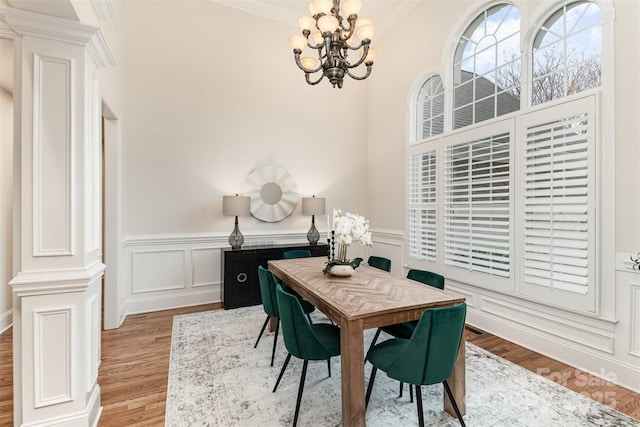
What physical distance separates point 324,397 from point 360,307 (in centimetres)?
90

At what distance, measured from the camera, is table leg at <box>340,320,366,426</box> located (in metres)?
1.70

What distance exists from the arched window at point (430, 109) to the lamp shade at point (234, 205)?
110 inches

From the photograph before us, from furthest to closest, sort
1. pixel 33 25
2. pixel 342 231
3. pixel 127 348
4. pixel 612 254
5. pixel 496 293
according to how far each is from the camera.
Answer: pixel 496 293
pixel 127 348
pixel 342 231
pixel 612 254
pixel 33 25

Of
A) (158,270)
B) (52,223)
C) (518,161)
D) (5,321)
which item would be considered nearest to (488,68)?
(518,161)

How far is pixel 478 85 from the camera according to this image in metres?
3.66

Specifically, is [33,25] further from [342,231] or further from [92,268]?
[342,231]

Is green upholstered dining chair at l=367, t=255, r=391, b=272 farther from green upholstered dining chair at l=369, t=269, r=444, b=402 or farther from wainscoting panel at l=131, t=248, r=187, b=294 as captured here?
wainscoting panel at l=131, t=248, r=187, b=294

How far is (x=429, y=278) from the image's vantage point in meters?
2.64

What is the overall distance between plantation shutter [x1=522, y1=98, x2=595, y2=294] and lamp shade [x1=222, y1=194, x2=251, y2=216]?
3418 millimetres

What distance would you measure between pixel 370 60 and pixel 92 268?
2.81 meters

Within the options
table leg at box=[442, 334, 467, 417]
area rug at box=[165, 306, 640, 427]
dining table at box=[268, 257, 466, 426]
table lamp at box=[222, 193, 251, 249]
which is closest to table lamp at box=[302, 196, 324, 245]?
table lamp at box=[222, 193, 251, 249]

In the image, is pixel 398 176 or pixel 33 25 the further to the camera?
pixel 398 176

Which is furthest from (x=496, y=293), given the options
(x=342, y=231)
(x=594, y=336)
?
(x=342, y=231)

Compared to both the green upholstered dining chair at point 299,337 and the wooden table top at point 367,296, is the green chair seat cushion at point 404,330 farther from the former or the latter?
the green upholstered dining chair at point 299,337
